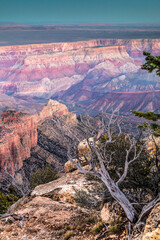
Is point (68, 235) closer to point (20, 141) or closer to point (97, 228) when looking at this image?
point (97, 228)

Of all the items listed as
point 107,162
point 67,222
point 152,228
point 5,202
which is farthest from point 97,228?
point 5,202

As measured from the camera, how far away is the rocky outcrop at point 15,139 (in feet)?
197

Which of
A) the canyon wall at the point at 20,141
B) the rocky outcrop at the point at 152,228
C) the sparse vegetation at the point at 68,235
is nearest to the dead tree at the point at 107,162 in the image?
the rocky outcrop at the point at 152,228

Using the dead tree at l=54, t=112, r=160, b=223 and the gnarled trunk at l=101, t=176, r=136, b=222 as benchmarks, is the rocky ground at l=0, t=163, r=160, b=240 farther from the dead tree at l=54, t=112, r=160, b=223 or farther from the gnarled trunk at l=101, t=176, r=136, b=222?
the dead tree at l=54, t=112, r=160, b=223

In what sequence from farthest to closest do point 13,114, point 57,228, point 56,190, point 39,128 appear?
point 39,128 → point 13,114 → point 56,190 → point 57,228

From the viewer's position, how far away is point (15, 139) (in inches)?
2601

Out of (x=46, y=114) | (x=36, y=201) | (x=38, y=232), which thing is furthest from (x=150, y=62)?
(x=46, y=114)

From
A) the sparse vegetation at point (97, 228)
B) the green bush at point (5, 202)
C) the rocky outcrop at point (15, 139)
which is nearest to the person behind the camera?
the sparse vegetation at point (97, 228)

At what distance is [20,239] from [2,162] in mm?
52471

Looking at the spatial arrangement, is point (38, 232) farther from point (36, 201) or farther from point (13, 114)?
point (13, 114)

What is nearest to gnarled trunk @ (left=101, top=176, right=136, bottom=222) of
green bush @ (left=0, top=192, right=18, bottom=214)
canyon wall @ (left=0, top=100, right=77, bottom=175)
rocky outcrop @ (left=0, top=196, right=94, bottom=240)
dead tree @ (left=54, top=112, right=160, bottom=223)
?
dead tree @ (left=54, top=112, right=160, bottom=223)

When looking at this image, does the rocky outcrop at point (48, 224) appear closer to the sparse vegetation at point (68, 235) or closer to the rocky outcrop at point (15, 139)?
the sparse vegetation at point (68, 235)

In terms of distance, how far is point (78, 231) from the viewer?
10.0 meters

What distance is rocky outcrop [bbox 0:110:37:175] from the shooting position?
197 feet
